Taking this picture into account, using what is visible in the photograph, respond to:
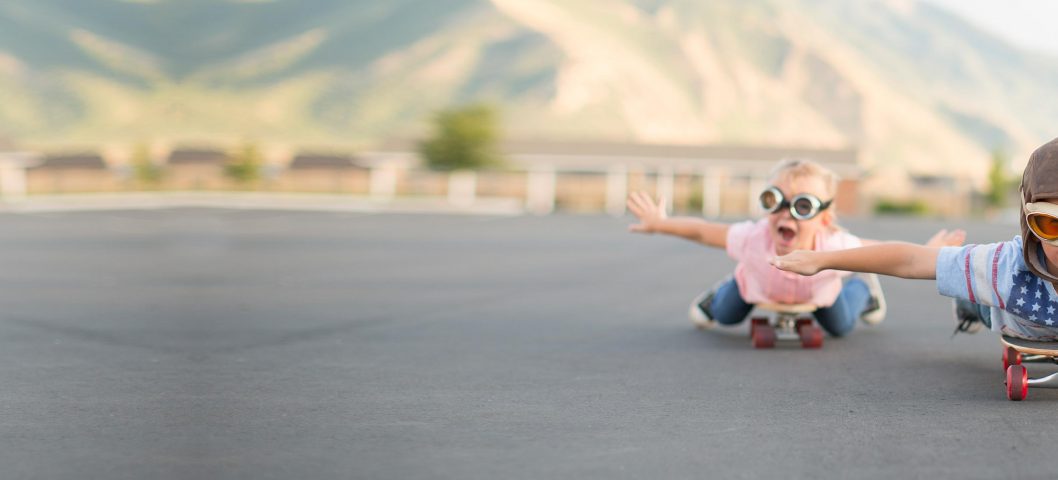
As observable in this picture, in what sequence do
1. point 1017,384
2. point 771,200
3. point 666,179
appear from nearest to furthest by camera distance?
point 1017,384 < point 771,200 < point 666,179

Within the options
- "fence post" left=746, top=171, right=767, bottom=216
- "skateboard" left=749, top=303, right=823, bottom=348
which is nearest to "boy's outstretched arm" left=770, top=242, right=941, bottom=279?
"skateboard" left=749, top=303, right=823, bottom=348

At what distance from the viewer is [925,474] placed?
3.92 metres

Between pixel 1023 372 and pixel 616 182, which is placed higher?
pixel 616 182

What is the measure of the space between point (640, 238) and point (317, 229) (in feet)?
25.7

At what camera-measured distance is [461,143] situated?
64.3m

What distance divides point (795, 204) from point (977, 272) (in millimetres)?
1784

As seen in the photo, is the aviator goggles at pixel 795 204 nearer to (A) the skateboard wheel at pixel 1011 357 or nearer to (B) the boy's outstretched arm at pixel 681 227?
(B) the boy's outstretched arm at pixel 681 227

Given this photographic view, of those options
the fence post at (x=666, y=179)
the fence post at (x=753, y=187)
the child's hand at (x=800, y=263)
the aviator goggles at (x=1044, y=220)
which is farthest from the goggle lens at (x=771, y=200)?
the fence post at (x=666, y=179)

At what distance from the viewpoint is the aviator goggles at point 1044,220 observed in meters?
4.73

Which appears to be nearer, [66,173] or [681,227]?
[681,227]

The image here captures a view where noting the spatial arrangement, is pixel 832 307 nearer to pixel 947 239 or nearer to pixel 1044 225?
pixel 947 239

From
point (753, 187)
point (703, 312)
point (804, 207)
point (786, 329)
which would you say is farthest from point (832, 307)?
point (753, 187)

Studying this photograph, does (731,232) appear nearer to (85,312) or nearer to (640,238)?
(85,312)

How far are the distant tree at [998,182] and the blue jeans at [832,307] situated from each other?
88.5 m
